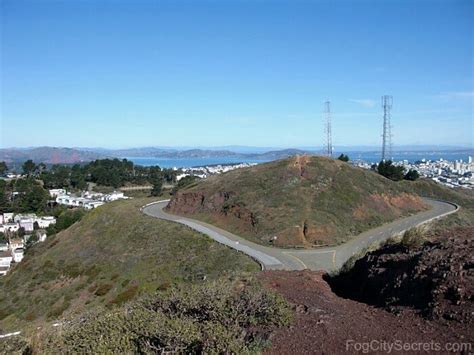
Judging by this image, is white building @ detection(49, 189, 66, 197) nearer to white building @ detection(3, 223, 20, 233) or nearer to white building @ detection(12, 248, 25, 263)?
white building @ detection(3, 223, 20, 233)

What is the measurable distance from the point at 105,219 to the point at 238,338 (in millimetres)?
31587

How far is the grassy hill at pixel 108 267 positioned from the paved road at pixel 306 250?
1.21m

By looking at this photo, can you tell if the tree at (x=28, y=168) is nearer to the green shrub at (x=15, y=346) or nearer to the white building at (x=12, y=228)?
the white building at (x=12, y=228)

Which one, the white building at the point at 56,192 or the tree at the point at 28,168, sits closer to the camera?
the white building at the point at 56,192

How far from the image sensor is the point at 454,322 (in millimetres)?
7312

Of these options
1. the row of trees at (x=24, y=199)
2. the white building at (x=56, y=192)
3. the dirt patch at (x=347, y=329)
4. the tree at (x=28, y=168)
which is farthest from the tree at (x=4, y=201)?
the dirt patch at (x=347, y=329)

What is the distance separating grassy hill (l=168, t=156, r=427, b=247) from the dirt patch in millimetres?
16482

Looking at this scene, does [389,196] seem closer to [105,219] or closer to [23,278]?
[105,219]

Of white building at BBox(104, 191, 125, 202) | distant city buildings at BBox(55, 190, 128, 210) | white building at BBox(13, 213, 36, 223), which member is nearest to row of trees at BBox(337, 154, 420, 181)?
distant city buildings at BBox(55, 190, 128, 210)

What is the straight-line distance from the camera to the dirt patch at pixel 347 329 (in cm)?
696

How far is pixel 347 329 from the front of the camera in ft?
25.1

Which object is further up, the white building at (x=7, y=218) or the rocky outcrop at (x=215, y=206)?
the rocky outcrop at (x=215, y=206)

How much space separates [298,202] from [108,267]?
45.7 ft

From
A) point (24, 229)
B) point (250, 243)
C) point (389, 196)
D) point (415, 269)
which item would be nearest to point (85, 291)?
point (250, 243)
